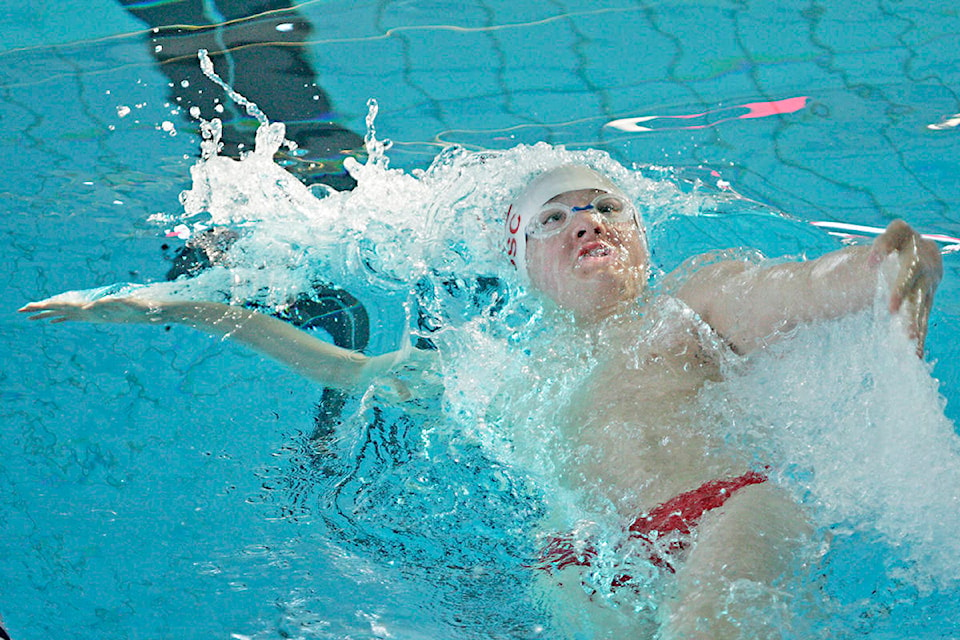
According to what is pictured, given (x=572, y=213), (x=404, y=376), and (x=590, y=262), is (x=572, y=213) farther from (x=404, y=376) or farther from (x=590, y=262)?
(x=404, y=376)

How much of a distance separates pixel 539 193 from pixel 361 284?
95cm

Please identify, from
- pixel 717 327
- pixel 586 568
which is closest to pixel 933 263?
pixel 717 327

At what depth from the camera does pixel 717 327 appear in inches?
90.7

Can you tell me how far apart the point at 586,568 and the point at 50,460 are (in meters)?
1.46

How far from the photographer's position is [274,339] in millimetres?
2740

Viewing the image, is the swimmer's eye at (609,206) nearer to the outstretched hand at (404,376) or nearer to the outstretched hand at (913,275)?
the outstretched hand at (404,376)

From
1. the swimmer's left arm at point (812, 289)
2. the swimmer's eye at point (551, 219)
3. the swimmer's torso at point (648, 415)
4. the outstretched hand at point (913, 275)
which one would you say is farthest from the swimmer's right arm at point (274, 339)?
A: the outstretched hand at point (913, 275)

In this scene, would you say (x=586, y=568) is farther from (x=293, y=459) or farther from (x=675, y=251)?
(x=675, y=251)

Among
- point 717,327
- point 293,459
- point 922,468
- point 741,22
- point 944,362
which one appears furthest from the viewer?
point 741,22

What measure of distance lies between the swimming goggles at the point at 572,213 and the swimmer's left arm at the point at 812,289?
28cm

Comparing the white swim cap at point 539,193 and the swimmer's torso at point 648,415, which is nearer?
the swimmer's torso at point 648,415

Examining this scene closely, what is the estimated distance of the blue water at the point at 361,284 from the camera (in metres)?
2.04

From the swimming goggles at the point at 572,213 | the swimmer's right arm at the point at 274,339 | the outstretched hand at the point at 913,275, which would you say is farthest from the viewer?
the swimmer's right arm at the point at 274,339

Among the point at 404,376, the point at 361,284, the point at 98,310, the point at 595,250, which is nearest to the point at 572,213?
the point at 595,250
